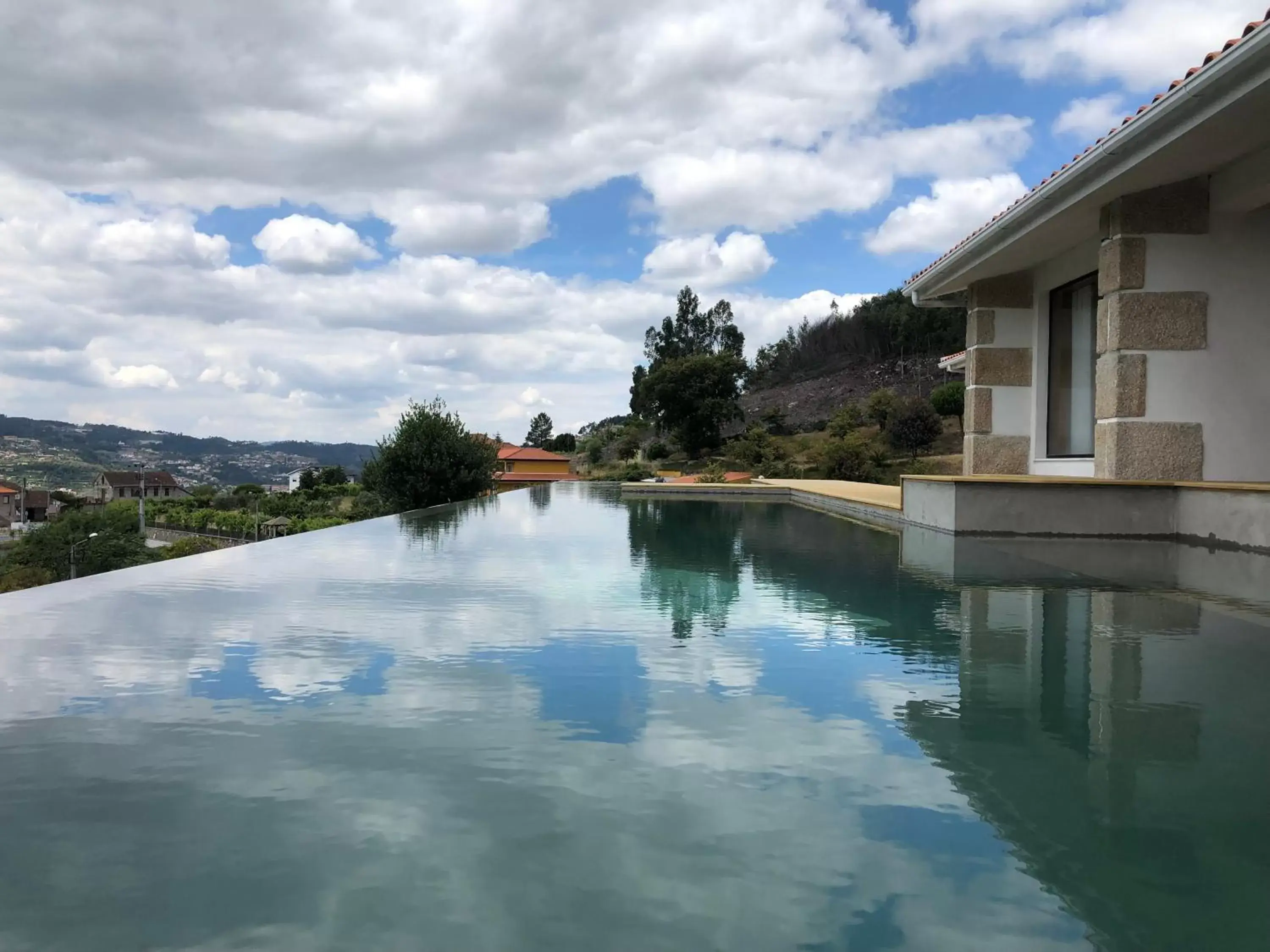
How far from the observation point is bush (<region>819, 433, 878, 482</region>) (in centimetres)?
2314

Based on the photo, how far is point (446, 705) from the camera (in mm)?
2361

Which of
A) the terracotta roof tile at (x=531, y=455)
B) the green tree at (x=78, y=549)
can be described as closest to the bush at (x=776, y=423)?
the terracotta roof tile at (x=531, y=455)

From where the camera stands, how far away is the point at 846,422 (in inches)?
1192

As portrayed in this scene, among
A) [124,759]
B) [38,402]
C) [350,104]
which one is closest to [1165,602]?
[124,759]

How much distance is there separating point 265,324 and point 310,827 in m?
20.8

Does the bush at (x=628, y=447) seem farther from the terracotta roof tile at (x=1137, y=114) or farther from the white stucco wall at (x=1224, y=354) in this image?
the white stucco wall at (x=1224, y=354)

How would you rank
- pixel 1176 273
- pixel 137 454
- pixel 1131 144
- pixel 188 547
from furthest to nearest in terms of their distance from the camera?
pixel 137 454 < pixel 188 547 < pixel 1176 273 < pixel 1131 144

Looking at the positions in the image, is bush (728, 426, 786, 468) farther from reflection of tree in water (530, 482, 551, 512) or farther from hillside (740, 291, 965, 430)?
hillside (740, 291, 965, 430)

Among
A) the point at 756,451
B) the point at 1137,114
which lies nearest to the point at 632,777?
the point at 1137,114

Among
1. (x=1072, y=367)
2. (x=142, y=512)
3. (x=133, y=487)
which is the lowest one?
(x=142, y=512)

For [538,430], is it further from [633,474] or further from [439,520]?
[439,520]

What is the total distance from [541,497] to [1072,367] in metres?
9.16

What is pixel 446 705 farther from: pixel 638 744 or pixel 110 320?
pixel 110 320

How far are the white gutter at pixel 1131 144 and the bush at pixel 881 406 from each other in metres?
23.3
